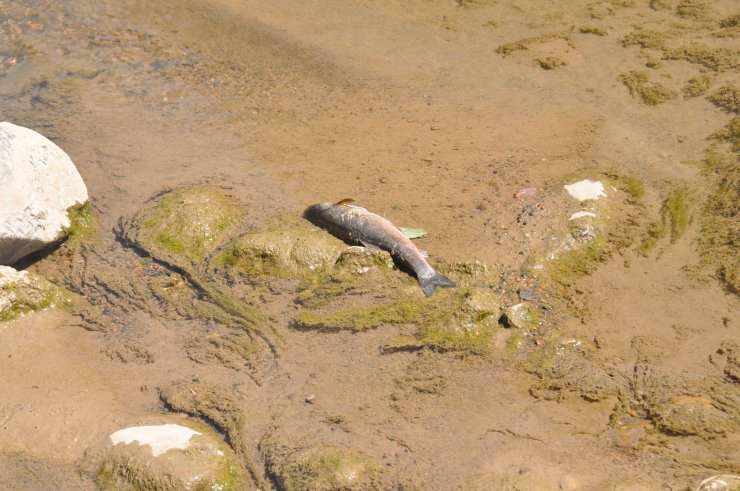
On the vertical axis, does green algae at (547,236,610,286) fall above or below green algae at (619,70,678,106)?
below

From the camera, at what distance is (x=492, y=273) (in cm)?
464

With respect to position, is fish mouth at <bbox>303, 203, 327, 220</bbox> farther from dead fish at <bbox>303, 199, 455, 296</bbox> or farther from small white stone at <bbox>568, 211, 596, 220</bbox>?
small white stone at <bbox>568, 211, 596, 220</bbox>

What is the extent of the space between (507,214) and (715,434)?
2.09m

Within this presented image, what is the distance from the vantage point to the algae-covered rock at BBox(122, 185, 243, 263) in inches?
206

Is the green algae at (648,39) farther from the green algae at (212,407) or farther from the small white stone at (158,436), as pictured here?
the small white stone at (158,436)

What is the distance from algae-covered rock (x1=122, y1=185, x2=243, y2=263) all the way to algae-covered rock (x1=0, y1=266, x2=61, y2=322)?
74 centimetres

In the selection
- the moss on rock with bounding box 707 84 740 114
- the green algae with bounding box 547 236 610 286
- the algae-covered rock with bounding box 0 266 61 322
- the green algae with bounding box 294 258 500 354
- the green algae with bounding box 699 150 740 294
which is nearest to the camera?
the green algae with bounding box 294 258 500 354

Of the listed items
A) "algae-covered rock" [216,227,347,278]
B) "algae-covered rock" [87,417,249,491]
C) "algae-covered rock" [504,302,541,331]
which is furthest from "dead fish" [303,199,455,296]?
"algae-covered rock" [87,417,249,491]

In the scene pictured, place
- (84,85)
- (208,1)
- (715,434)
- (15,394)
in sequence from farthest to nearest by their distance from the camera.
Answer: (208,1) → (84,85) → (15,394) → (715,434)

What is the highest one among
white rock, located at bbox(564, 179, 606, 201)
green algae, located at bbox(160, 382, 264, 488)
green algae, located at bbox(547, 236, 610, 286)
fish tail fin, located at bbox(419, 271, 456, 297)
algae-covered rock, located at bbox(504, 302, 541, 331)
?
white rock, located at bbox(564, 179, 606, 201)

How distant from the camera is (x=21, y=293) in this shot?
4781 mm

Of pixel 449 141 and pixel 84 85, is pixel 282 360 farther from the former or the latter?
pixel 84 85

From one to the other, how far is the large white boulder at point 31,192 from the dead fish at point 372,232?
1862 millimetres

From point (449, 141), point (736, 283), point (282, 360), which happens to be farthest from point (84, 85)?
point (736, 283)
